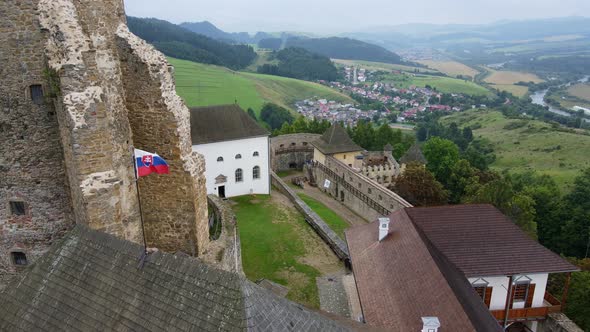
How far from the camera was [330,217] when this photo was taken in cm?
3481

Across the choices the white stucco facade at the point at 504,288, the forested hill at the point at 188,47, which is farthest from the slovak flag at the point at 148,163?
the forested hill at the point at 188,47

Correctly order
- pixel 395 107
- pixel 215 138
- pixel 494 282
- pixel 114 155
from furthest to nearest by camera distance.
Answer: pixel 395 107 < pixel 215 138 < pixel 494 282 < pixel 114 155

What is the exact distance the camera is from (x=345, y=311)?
20.3m

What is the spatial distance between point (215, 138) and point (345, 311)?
1890cm

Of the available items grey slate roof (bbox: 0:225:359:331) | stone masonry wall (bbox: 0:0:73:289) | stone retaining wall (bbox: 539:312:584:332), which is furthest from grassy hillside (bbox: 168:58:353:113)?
grey slate roof (bbox: 0:225:359:331)

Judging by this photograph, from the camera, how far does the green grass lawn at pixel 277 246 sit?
22422 millimetres

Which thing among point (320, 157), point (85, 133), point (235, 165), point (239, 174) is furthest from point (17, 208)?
point (320, 157)

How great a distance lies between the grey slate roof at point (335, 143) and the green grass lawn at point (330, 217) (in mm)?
7241

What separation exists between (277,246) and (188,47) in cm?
12323

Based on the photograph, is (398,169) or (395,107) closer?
(398,169)

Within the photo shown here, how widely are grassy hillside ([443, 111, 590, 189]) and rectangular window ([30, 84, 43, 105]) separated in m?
59.8

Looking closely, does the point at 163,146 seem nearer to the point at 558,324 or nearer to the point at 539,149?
the point at 558,324

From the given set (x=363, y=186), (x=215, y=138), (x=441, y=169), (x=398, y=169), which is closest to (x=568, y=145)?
(x=441, y=169)

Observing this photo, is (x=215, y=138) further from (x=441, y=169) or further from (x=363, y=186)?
(x=441, y=169)
